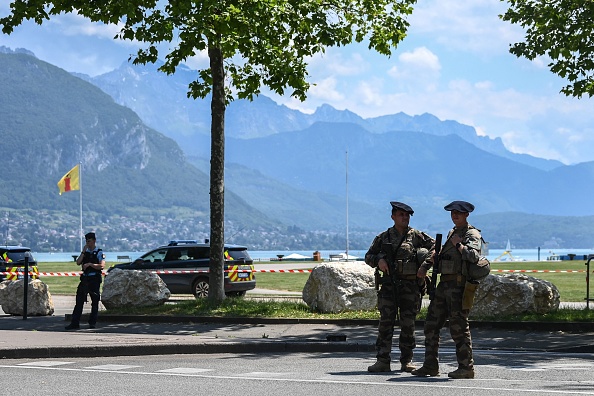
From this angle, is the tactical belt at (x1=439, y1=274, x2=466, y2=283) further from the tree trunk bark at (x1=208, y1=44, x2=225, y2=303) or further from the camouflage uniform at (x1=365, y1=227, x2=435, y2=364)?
the tree trunk bark at (x1=208, y1=44, x2=225, y2=303)

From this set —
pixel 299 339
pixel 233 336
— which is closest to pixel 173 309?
pixel 233 336

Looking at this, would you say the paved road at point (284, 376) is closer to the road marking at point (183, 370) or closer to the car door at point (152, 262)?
the road marking at point (183, 370)

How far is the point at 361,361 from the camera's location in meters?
13.6

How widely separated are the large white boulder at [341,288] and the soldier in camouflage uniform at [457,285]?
954 cm

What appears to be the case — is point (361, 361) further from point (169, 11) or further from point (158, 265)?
point (158, 265)

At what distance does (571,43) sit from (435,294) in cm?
1178

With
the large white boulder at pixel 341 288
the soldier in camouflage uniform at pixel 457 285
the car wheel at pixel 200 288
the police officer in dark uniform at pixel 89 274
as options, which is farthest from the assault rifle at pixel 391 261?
the car wheel at pixel 200 288

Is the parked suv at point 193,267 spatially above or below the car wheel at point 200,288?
above

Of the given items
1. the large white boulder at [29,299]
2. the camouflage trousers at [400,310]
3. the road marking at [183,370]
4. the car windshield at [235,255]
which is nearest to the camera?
the camouflage trousers at [400,310]

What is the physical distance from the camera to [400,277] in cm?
1184

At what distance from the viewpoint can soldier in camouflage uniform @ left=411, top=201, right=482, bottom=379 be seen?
11.1 metres

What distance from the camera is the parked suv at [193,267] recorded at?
29.1m

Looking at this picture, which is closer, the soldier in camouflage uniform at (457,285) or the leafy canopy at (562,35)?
the soldier in camouflage uniform at (457,285)

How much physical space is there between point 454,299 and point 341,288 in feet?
→ 32.4
